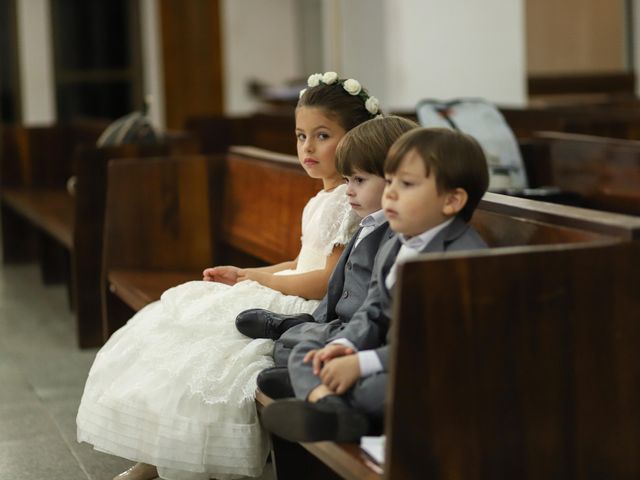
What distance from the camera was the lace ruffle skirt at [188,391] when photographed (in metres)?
2.57

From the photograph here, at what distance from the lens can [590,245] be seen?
207 cm

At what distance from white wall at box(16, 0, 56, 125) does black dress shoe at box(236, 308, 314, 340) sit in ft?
29.2

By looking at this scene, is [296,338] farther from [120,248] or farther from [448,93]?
[448,93]

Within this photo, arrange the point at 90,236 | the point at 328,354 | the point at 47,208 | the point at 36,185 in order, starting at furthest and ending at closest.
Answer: the point at 36,185
the point at 47,208
the point at 90,236
the point at 328,354

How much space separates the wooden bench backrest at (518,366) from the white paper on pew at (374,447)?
0.11 meters

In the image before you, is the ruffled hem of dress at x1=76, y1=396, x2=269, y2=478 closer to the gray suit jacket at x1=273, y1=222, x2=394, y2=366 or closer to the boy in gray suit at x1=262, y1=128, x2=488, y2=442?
the gray suit jacket at x1=273, y1=222, x2=394, y2=366

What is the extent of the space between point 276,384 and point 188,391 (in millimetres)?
231

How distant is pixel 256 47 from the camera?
39.0ft

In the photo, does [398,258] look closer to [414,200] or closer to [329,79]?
[414,200]

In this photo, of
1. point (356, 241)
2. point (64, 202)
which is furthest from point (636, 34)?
point (356, 241)

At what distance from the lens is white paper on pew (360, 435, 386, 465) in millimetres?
2094

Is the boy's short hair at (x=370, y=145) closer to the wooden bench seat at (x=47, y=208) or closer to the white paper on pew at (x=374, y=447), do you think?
the white paper on pew at (x=374, y=447)

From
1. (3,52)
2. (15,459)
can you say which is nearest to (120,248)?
(15,459)

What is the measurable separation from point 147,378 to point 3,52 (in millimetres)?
9126
